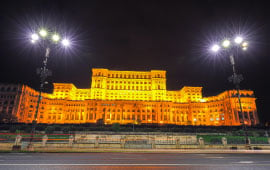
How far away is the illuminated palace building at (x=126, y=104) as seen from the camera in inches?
3159

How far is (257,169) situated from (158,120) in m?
81.6

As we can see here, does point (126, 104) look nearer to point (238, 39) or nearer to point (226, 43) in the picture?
point (226, 43)

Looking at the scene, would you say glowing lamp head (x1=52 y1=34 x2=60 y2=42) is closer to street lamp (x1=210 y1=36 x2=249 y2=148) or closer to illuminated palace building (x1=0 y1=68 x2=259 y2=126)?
street lamp (x1=210 y1=36 x2=249 y2=148)

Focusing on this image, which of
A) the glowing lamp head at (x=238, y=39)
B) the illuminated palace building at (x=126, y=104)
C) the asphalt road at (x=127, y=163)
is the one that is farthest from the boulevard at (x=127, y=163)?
the illuminated palace building at (x=126, y=104)

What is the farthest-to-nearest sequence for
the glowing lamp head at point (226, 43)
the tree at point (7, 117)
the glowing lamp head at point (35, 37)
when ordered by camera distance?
the tree at point (7, 117), the glowing lamp head at point (226, 43), the glowing lamp head at point (35, 37)

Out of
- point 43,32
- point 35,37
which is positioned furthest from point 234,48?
point 35,37

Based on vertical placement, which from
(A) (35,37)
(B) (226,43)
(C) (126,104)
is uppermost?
(C) (126,104)

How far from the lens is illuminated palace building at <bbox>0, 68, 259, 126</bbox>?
80.2 metres

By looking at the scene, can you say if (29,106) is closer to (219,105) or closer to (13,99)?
(13,99)

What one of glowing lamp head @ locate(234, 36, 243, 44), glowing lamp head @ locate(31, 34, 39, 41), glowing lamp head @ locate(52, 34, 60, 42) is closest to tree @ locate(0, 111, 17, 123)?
glowing lamp head @ locate(31, 34, 39, 41)

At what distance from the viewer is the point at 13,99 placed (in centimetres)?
7375

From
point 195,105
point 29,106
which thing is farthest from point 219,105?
point 29,106

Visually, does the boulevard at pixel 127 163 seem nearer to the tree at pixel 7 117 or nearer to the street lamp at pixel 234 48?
the street lamp at pixel 234 48

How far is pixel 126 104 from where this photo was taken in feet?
283
